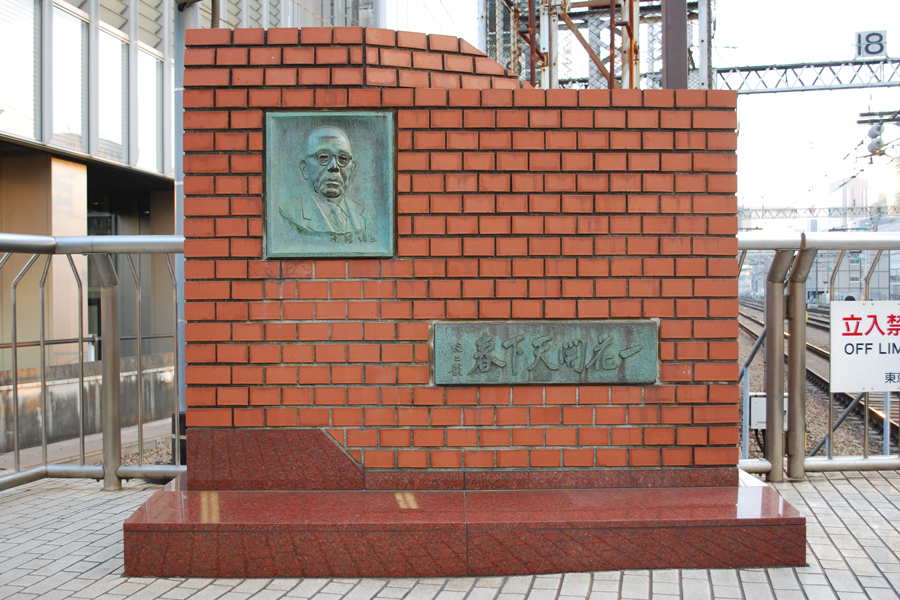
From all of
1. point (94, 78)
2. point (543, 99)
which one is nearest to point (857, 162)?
point (94, 78)

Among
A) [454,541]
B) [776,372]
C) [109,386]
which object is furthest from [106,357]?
[776,372]

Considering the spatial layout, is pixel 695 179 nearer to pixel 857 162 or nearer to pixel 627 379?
pixel 627 379

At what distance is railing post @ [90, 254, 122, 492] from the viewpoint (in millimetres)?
4238

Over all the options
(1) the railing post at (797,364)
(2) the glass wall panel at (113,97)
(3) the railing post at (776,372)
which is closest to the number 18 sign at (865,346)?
(1) the railing post at (797,364)

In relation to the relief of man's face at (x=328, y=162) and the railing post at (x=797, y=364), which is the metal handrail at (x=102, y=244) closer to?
the relief of man's face at (x=328, y=162)

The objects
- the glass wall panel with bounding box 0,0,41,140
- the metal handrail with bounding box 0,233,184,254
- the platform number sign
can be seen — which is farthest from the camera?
the platform number sign

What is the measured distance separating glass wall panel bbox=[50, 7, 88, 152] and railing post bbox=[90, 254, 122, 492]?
841 centimetres

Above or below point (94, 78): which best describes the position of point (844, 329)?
below

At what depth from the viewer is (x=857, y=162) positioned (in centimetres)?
3378

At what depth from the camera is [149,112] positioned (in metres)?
13.6

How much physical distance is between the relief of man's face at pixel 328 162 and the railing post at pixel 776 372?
2879 mm

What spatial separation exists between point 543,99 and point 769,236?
200cm

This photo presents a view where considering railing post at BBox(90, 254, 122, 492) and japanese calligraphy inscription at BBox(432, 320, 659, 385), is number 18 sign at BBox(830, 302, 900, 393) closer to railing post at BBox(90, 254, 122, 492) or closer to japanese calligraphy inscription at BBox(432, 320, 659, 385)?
japanese calligraphy inscription at BBox(432, 320, 659, 385)

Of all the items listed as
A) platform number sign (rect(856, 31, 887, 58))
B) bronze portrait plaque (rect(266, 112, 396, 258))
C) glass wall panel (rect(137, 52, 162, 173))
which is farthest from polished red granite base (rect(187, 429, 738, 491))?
platform number sign (rect(856, 31, 887, 58))
